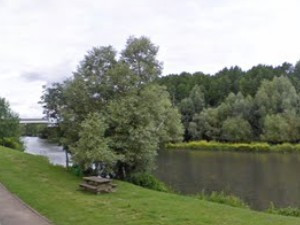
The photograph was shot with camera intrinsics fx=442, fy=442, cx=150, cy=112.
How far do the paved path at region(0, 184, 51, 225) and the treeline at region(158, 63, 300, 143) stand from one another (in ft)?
193

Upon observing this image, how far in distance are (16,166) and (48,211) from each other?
Result: 39.8 feet

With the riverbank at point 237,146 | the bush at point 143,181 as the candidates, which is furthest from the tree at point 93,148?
the riverbank at point 237,146

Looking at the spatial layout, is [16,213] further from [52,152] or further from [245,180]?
[52,152]

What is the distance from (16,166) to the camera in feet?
87.4

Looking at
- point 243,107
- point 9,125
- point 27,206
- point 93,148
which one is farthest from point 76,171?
point 243,107

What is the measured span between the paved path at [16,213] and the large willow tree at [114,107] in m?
5.74

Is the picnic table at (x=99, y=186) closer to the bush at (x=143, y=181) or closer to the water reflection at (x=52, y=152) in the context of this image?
the bush at (x=143, y=181)

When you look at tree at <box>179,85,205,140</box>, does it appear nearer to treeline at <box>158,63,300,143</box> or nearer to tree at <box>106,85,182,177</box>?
treeline at <box>158,63,300,143</box>

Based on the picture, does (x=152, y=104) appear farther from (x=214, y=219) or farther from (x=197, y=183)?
(x=214, y=219)

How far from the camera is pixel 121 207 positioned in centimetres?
1593

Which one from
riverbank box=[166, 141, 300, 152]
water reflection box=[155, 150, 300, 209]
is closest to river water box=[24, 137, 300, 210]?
water reflection box=[155, 150, 300, 209]

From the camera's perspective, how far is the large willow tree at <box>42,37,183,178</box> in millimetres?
23720

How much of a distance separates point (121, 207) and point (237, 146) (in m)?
55.7

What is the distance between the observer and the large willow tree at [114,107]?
77.8 feet
